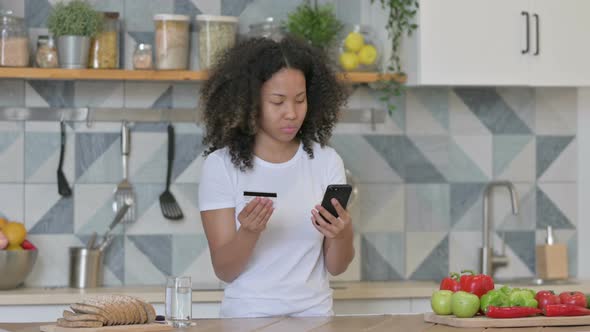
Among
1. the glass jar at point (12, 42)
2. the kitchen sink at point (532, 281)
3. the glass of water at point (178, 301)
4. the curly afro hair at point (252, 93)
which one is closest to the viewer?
the glass of water at point (178, 301)

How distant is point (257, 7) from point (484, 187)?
117cm

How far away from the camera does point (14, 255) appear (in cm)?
343

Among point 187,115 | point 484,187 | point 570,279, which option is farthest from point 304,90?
point 570,279

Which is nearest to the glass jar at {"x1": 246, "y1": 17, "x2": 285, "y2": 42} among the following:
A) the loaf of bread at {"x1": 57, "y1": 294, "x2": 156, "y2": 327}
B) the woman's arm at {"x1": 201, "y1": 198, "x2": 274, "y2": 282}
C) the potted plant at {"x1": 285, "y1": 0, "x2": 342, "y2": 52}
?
the potted plant at {"x1": 285, "y1": 0, "x2": 342, "y2": 52}

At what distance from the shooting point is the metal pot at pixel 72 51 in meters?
3.50

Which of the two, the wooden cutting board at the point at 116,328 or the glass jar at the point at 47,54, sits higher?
the glass jar at the point at 47,54

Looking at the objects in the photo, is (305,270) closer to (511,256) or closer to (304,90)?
(304,90)

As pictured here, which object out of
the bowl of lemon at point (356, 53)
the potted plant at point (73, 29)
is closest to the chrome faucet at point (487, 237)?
the bowl of lemon at point (356, 53)

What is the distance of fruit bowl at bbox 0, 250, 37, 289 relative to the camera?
3404mm

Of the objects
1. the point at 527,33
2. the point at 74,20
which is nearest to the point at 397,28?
the point at 527,33

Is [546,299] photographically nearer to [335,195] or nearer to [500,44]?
[335,195]

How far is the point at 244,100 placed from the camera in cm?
248

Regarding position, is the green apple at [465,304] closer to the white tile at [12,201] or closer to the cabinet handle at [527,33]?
the cabinet handle at [527,33]

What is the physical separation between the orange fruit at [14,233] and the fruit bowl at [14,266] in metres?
0.06
